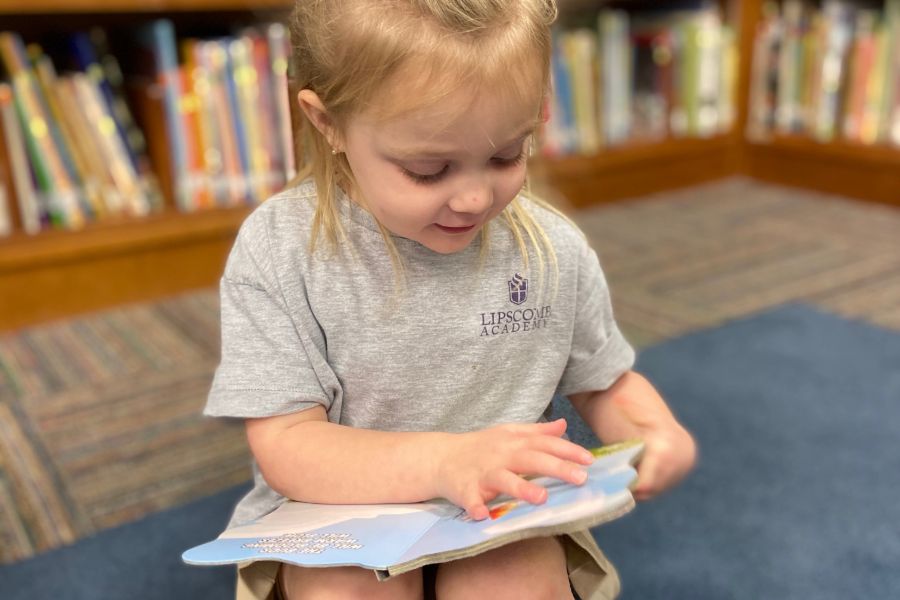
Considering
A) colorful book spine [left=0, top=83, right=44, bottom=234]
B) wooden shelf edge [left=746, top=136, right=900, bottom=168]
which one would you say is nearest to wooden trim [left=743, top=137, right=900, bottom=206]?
wooden shelf edge [left=746, top=136, right=900, bottom=168]

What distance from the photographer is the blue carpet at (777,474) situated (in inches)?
36.5

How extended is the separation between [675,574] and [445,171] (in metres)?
0.56

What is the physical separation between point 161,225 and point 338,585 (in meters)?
1.37

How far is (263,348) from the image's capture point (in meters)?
0.64

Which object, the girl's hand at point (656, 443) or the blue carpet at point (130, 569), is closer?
the girl's hand at point (656, 443)

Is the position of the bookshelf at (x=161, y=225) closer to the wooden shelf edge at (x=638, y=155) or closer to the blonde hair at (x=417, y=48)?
the wooden shelf edge at (x=638, y=155)

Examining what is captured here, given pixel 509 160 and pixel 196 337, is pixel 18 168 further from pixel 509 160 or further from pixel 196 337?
pixel 509 160

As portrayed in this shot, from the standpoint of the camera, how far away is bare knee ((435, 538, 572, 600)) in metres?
0.61

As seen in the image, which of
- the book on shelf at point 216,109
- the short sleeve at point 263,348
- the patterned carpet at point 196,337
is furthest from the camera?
the book on shelf at point 216,109

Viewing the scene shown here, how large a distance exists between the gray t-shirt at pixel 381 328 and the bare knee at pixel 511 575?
10 centimetres

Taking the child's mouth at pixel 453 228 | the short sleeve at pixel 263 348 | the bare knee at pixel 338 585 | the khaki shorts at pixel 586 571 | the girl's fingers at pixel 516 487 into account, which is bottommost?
the khaki shorts at pixel 586 571

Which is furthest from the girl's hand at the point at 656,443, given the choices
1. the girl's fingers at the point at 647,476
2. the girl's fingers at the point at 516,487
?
the girl's fingers at the point at 516,487

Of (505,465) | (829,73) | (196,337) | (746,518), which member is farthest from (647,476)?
(829,73)

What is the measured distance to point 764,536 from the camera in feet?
3.26
